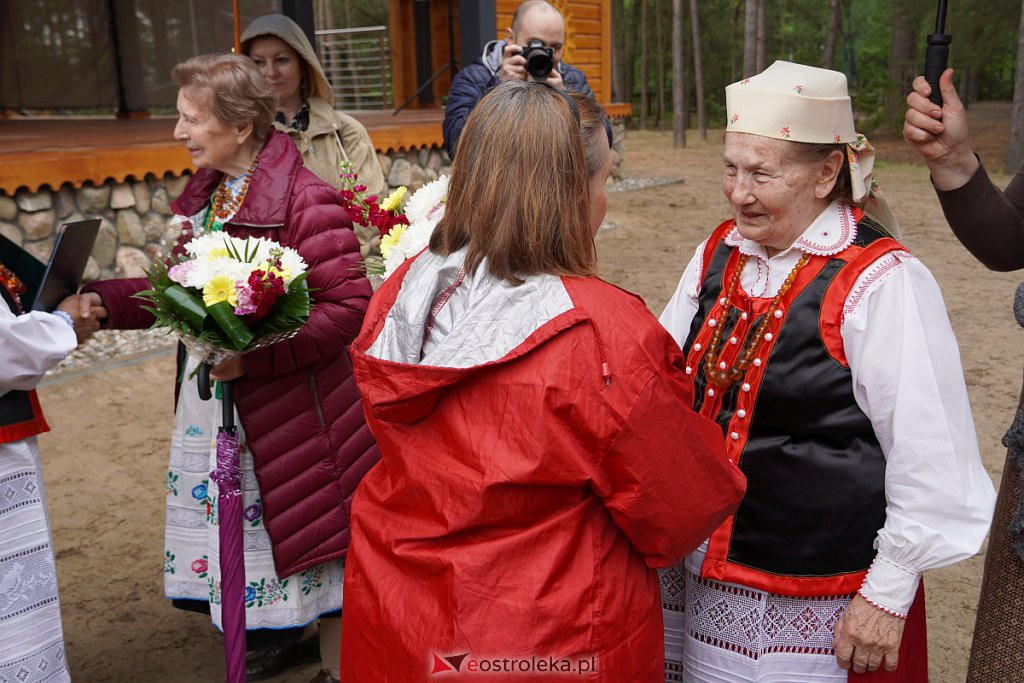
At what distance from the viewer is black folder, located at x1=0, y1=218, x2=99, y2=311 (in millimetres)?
2428

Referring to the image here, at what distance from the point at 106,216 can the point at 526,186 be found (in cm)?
665

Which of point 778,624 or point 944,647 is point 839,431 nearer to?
point 778,624

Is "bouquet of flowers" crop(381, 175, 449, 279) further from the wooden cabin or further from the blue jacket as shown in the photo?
the wooden cabin

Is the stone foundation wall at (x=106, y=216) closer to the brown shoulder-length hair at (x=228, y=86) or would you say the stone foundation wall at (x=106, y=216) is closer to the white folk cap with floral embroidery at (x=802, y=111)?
the brown shoulder-length hair at (x=228, y=86)

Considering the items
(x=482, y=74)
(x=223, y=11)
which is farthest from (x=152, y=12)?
(x=482, y=74)

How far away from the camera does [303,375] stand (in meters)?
2.84

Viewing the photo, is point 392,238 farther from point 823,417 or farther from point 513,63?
point 513,63

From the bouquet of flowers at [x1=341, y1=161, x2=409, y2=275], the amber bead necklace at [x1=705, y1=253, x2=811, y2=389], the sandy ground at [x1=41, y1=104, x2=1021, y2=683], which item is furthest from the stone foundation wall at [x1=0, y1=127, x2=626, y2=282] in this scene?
the amber bead necklace at [x1=705, y1=253, x2=811, y2=389]

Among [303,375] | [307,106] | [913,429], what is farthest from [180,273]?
[307,106]

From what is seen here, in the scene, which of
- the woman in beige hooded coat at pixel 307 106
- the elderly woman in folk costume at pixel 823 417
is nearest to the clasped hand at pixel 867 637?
the elderly woman in folk costume at pixel 823 417

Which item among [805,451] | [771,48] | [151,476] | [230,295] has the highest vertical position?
[771,48]

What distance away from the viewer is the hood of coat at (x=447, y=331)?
5.01 feet

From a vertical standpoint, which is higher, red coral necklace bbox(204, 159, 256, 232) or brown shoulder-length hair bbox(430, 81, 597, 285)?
brown shoulder-length hair bbox(430, 81, 597, 285)

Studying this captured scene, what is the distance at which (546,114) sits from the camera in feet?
5.23
